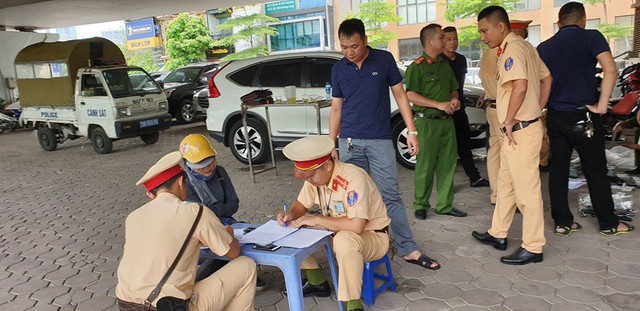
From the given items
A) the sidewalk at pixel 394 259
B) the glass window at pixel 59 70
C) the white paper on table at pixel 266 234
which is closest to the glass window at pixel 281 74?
the sidewalk at pixel 394 259

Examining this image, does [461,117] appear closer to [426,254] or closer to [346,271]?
[426,254]

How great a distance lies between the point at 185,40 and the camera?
3047 centimetres

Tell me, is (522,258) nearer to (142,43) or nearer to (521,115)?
(521,115)

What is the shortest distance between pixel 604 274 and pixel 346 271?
6.00 ft

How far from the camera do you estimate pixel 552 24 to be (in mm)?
27016

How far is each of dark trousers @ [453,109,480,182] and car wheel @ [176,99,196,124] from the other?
9.07m

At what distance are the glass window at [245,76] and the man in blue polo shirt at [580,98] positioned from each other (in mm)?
4545

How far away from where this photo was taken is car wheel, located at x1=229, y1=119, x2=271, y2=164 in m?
7.43

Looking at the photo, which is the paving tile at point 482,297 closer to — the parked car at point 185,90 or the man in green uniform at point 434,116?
the man in green uniform at point 434,116

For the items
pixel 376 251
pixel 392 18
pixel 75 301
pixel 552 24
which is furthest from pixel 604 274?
pixel 552 24

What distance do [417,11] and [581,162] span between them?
2769 centimetres

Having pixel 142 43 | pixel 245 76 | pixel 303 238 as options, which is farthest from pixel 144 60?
pixel 303 238

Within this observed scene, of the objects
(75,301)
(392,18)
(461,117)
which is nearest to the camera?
(75,301)

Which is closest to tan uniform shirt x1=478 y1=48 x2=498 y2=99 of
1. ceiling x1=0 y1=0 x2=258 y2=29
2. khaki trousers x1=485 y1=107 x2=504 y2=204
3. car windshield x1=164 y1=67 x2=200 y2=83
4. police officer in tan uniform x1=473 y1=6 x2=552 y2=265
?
khaki trousers x1=485 y1=107 x2=504 y2=204
